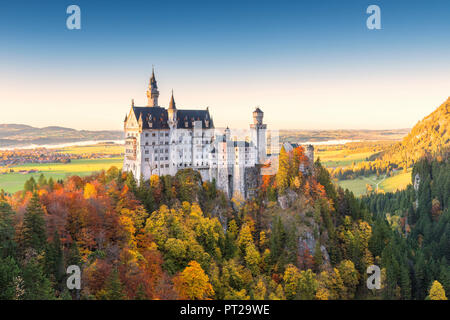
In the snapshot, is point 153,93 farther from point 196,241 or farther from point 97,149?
point 196,241

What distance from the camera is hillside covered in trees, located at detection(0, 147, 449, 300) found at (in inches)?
1745

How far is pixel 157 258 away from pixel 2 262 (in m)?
22.2

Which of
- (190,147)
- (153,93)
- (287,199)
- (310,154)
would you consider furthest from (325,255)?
(153,93)

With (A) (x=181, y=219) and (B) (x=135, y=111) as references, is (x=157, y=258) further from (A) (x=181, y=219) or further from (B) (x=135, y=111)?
(B) (x=135, y=111)

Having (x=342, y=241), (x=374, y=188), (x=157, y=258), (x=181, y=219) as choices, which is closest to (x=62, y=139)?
(x=181, y=219)

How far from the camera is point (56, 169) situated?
71375 millimetres

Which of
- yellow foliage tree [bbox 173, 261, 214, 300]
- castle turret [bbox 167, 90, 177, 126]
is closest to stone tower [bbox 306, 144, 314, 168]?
castle turret [bbox 167, 90, 177, 126]

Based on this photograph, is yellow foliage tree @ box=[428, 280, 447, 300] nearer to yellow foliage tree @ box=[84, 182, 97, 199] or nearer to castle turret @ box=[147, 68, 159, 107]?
yellow foliage tree @ box=[84, 182, 97, 199]

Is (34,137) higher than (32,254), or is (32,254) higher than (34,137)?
(34,137)

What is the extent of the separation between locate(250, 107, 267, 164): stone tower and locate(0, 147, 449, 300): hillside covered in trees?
6.00m

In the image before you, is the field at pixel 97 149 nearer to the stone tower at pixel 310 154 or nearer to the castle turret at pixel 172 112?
the castle turret at pixel 172 112

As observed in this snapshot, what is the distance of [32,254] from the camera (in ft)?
142

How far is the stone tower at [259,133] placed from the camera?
84.6m

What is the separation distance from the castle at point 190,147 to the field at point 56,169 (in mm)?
4348
